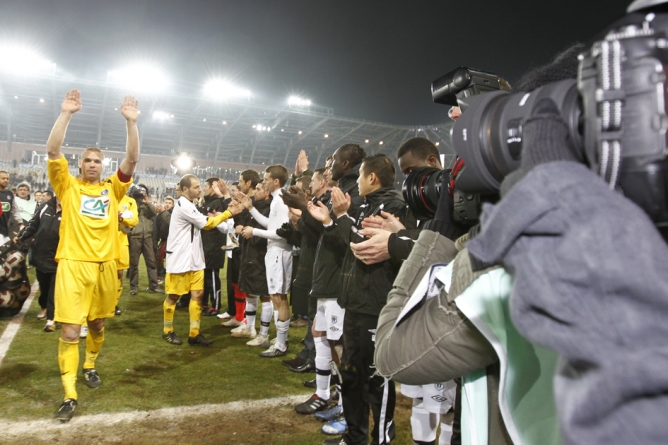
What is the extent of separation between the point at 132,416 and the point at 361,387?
6.39 ft

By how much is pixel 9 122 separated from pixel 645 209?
127ft

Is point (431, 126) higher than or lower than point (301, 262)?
higher

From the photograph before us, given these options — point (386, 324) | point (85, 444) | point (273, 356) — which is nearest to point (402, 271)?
point (386, 324)

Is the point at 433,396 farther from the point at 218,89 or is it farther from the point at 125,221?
the point at 218,89

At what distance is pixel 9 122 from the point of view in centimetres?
3058

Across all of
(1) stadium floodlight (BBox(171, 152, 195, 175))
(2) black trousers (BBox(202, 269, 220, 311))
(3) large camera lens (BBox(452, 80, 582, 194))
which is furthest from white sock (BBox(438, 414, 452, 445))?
(1) stadium floodlight (BBox(171, 152, 195, 175))

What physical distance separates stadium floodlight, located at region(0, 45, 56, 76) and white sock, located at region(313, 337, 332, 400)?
1194 inches

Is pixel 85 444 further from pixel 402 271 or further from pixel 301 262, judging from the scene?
pixel 402 271

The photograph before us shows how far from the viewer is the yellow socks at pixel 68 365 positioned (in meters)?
3.56

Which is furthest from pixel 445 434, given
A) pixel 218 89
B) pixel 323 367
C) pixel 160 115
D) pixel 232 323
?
pixel 160 115

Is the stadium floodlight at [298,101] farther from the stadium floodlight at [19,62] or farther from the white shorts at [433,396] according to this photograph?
the white shorts at [433,396]

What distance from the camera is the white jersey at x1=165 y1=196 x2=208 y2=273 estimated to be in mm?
5598

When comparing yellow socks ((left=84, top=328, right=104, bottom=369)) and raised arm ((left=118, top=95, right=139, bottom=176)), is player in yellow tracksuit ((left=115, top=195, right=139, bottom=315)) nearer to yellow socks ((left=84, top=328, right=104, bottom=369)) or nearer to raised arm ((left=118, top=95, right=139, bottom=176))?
yellow socks ((left=84, top=328, right=104, bottom=369))

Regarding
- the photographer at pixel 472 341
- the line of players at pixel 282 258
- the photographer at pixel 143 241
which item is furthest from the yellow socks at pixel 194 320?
the photographer at pixel 472 341
